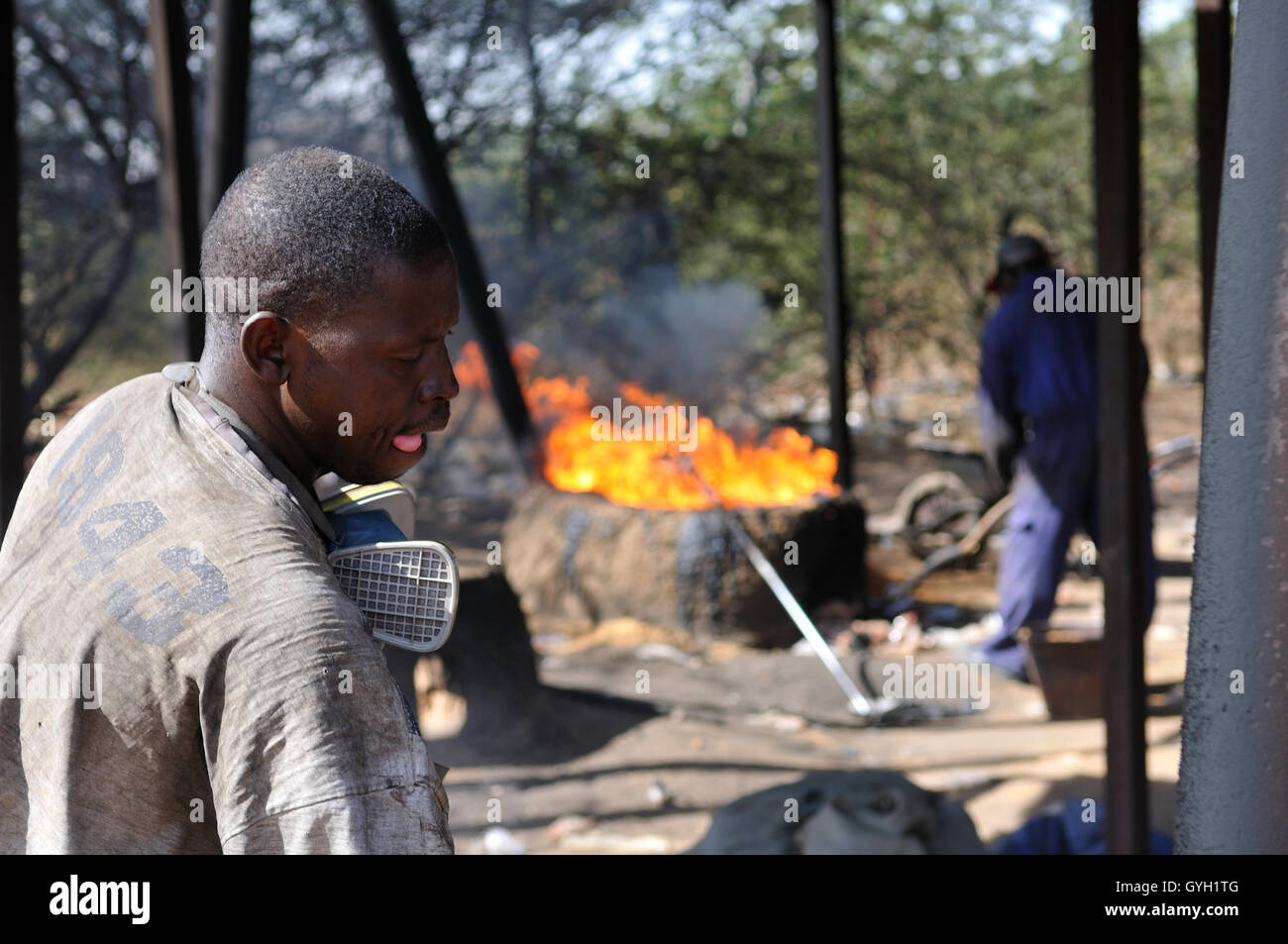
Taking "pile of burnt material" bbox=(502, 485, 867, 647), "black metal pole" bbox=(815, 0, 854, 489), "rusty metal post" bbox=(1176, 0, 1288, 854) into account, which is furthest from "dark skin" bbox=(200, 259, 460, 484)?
"black metal pole" bbox=(815, 0, 854, 489)

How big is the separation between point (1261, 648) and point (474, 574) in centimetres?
427

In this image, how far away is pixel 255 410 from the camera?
51.9 inches

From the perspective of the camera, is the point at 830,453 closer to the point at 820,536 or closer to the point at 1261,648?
the point at 820,536

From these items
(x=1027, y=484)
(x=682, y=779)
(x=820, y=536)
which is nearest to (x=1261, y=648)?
(x=682, y=779)

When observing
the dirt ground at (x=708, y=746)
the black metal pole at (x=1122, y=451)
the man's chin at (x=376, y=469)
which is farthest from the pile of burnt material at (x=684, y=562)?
the man's chin at (x=376, y=469)

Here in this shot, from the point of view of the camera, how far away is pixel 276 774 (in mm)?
1118

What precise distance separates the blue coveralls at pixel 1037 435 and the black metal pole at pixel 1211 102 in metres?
2.91

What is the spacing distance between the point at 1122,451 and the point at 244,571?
2.79m

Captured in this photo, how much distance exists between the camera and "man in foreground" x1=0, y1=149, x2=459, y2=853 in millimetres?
1128

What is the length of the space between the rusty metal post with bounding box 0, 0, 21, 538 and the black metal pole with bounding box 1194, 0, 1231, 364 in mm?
3142

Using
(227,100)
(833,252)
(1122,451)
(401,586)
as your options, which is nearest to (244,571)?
(401,586)

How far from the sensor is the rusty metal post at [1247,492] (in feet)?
5.01

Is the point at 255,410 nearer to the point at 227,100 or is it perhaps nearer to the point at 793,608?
the point at 227,100

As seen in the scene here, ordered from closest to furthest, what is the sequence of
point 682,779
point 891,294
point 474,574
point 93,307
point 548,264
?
point 682,779
point 474,574
point 93,307
point 548,264
point 891,294
